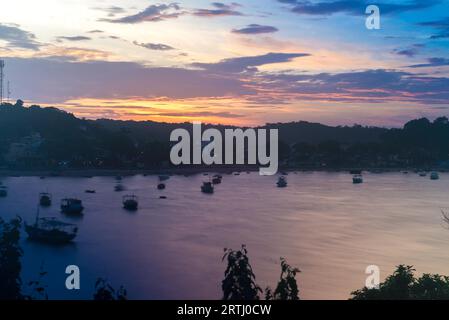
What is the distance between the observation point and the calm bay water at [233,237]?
836cm

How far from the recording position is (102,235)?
12023 mm

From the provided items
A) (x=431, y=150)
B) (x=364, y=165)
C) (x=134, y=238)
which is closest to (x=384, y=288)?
(x=134, y=238)

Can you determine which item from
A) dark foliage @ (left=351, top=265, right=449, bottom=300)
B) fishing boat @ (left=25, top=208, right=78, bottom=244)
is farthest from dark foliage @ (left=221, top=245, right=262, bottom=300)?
fishing boat @ (left=25, top=208, right=78, bottom=244)

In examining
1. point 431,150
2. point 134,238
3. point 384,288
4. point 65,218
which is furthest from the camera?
point 431,150

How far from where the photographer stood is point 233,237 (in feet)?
38.2

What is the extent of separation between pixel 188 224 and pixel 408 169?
24.9m

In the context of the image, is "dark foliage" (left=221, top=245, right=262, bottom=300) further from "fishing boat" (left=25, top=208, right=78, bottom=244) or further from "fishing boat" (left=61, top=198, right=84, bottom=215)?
"fishing boat" (left=61, top=198, right=84, bottom=215)

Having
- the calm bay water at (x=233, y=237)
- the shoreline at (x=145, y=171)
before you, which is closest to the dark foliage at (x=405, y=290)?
the calm bay water at (x=233, y=237)

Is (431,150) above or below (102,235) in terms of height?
above

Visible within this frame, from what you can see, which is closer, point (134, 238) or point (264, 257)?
point (264, 257)

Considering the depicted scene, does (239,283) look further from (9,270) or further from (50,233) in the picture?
(50,233)

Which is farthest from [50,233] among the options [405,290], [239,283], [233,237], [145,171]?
[145,171]

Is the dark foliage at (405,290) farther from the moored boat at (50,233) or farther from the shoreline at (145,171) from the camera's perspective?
the shoreline at (145,171)

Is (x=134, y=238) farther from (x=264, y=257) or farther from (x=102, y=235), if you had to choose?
(x=264, y=257)
